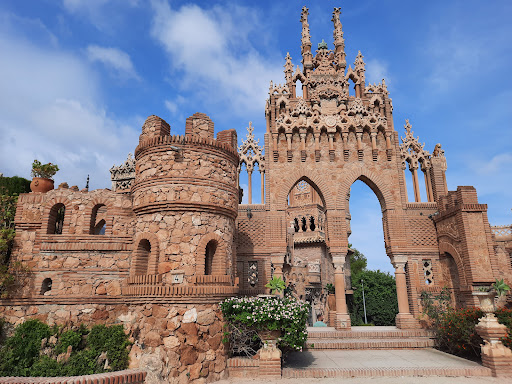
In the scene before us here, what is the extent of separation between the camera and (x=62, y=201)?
349 inches

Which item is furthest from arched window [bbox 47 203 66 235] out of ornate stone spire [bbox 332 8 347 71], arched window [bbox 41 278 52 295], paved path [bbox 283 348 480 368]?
ornate stone spire [bbox 332 8 347 71]

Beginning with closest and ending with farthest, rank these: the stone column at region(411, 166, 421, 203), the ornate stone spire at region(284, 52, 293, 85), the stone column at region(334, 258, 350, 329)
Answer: the stone column at region(334, 258, 350, 329), the stone column at region(411, 166, 421, 203), the ornate stone spire at region(284, 52, 293, 85)

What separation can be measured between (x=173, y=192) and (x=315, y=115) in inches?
410

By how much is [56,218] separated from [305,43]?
15414 mm

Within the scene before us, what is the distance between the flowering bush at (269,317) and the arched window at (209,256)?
0.94 m

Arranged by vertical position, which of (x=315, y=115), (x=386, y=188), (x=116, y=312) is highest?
(x=315, y=115)

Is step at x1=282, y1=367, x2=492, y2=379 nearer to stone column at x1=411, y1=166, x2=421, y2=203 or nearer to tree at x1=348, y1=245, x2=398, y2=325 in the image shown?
stone column at x1=411, y1=166, x2=421, y2=203

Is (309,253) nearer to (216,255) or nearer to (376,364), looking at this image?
(376,364)

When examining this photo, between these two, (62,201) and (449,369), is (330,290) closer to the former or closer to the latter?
(449,369)

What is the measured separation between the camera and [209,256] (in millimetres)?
8391

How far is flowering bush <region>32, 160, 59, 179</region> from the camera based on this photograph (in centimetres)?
942

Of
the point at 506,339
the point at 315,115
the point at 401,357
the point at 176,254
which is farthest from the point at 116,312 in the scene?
the point at 315,115

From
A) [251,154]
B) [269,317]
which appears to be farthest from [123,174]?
[269,317]

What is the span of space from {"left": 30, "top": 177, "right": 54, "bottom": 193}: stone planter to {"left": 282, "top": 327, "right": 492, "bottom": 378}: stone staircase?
8.00 meters
